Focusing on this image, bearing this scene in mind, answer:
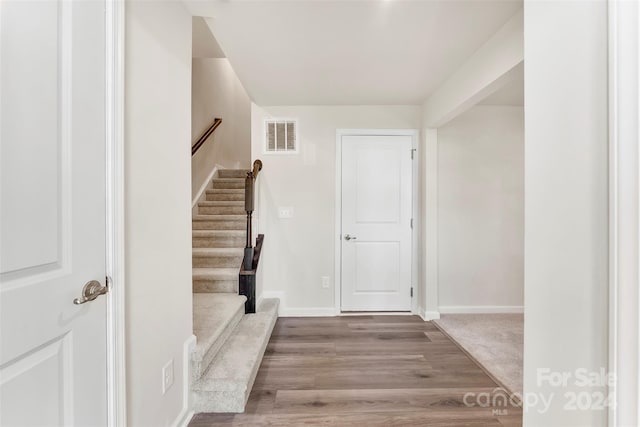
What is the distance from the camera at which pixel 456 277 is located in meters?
3.49

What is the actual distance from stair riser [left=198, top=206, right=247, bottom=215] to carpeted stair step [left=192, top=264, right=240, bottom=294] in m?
1.23

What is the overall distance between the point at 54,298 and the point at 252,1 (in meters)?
1.76

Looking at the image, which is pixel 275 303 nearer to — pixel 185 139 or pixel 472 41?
pixel 185 139

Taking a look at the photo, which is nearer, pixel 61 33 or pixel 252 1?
pixel 61 33

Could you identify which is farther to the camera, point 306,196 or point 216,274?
point 306,196

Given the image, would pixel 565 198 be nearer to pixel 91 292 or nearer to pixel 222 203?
pixel 91 292

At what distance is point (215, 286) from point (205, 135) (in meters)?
2.61

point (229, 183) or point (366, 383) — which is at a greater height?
point (229, 183)

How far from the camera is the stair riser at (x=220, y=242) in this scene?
342cm

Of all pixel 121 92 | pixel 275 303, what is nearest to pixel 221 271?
pixel 275 303

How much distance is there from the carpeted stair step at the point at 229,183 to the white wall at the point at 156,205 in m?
2.95

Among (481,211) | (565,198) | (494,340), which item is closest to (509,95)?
(481,211)

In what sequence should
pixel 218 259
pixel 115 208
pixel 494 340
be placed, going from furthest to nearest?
pixel 218 259, pixel 494 340, pixel 115 208

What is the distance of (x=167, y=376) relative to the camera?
1.49 meters
